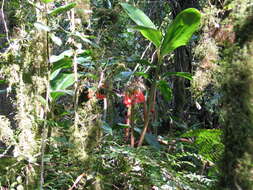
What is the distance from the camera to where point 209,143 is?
1645mm

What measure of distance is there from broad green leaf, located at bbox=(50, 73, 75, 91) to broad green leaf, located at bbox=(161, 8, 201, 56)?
54cm

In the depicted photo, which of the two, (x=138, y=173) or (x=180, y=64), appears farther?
(x=180, y=64)

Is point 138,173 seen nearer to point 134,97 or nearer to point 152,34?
point 134,97

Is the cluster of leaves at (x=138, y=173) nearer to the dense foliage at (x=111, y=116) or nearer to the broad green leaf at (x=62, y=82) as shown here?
the dense foliage at (x=111, y=116)

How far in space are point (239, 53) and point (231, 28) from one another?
14 centimetres

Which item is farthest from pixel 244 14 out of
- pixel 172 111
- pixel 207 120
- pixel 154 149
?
pixel 207 120

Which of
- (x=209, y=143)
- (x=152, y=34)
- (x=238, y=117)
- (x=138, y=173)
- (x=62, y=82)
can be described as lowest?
(x=138, y=173)

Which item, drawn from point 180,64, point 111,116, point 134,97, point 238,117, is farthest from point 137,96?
point 180,64

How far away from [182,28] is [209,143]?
0.60 m

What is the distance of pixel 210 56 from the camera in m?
1.49

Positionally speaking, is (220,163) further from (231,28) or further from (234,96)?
(231,28)

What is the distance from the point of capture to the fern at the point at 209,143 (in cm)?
156

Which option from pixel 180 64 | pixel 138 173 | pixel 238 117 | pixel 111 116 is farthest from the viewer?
pixel 180 64

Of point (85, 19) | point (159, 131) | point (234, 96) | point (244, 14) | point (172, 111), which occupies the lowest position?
point (159, 131)
